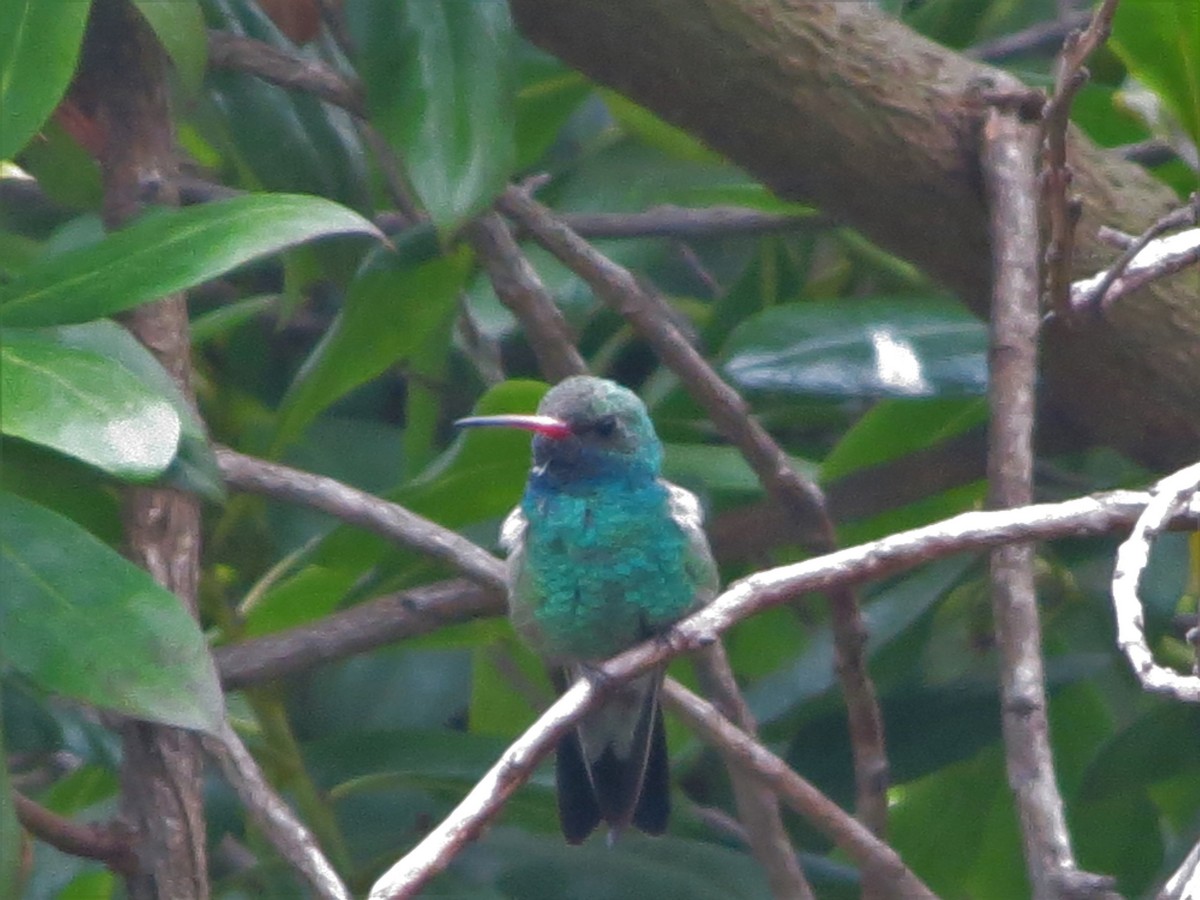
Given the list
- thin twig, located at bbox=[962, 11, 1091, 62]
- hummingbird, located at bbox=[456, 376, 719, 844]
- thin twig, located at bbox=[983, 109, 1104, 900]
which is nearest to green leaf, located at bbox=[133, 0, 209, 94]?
hummingbird, located at bbox=[456, 376, 719, 844]

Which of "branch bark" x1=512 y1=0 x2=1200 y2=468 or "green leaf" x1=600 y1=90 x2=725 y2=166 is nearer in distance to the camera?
"branch bark" x1=512 y1=0 x2=1200 y2=468

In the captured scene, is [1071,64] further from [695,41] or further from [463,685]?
[463,685]

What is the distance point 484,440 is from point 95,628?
83cm

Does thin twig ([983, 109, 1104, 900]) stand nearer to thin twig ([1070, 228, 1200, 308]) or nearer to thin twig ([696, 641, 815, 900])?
thin twig ([1070, 228, 1200, 308])

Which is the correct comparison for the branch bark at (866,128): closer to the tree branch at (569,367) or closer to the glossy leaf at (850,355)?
the glossy leaf at (850,355)

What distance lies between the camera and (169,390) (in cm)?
196

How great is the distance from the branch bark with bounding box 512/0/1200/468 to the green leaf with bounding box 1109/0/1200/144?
235mm

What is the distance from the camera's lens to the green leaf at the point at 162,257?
1.88 meters

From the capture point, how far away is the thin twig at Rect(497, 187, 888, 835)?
2.29 meters

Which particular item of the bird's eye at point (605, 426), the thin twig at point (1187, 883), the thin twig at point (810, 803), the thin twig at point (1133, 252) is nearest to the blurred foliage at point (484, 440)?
the bird's eye at point (605, 426)

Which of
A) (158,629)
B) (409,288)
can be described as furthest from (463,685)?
(158,629)

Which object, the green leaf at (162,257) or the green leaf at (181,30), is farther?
the green leaf at (181,30)

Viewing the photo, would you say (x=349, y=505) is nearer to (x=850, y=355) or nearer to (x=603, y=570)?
(x=603, y=570)

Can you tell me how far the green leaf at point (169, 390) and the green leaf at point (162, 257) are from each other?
0.16ft
